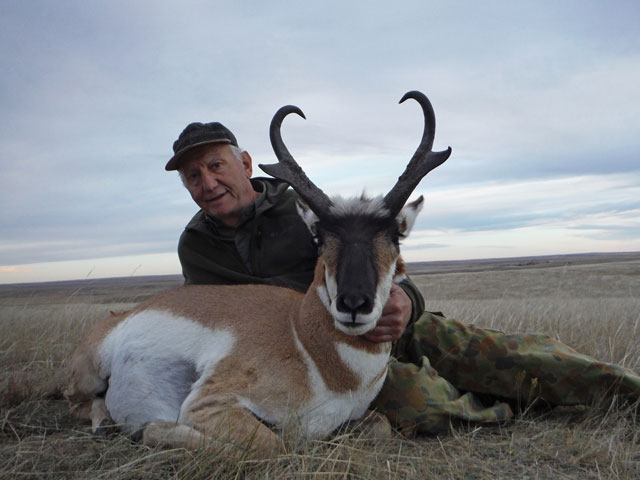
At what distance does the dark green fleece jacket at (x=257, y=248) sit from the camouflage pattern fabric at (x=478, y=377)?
153 centimetres

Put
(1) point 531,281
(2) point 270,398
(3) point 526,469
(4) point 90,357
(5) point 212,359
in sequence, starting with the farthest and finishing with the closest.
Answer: (1) point 531,281 < (4) point 90,357 < (5) point 212,359 < (2) point 270,398 < (3) point 526,469

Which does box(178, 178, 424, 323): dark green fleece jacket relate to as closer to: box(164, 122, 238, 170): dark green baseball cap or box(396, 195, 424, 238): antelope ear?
box(164, 122, 238, 170): dark green baseball cap

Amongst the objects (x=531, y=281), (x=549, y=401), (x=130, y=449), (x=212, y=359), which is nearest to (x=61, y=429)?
(x=130, y=449)

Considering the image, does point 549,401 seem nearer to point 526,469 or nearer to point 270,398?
point 526,469

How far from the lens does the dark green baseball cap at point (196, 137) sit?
5.98 m

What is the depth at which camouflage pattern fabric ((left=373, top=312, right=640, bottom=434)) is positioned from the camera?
466cm

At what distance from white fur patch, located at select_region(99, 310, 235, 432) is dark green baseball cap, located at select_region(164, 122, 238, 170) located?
7.27 ft

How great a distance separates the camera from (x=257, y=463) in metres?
3.44

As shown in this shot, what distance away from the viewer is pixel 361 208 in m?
4.29

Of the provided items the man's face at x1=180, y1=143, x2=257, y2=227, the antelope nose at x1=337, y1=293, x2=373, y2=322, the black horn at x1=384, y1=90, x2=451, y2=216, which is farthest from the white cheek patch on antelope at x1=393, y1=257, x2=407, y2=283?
the man's face at x1=180, y1=143, x2=257, y2=227

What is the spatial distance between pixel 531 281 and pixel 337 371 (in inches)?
1329

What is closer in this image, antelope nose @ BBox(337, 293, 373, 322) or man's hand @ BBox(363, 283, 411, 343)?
antelope nose @ BBox(337, 293, 373, 322)

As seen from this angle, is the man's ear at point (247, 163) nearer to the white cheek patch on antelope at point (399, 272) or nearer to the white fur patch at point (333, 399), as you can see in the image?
the white cheek patch on antelope at point (399, 272)

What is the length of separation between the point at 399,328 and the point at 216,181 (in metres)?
2.97
